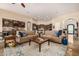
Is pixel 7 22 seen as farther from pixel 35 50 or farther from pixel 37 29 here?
pixel 35 50

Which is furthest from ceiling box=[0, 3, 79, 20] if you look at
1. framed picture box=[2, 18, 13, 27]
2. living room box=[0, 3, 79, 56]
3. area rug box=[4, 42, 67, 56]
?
area rug box=[4, 42, 67, 56]

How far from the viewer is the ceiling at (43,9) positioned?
2.23 meters

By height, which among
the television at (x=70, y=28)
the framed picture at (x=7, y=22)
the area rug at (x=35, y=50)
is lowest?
the area rug at (x=35, y=50)

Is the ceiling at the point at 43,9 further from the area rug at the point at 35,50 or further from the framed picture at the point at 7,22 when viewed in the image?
the area rug at the point at 35,50

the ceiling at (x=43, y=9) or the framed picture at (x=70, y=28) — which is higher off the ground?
the ceiling at (x=43, y=9)

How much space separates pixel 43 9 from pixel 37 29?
34cm

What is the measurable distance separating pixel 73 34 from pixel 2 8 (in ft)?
4.00

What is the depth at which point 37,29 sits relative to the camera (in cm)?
228

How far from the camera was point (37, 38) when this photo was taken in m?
2.28

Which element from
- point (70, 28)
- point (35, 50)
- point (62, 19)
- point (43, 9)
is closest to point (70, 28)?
point (70, 28)

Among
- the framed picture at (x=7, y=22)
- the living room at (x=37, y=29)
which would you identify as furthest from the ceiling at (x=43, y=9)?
the framed picture at (x=7, y=22)

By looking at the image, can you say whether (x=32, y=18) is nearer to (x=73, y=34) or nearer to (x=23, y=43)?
(x=23, y=43)

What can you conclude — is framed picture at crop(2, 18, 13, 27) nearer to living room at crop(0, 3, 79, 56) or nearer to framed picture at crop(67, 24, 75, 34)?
living room at crop(0, 3, 79, 56)

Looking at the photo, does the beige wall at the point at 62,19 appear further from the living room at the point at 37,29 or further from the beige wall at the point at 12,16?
the beige wall at the point at 12,16
